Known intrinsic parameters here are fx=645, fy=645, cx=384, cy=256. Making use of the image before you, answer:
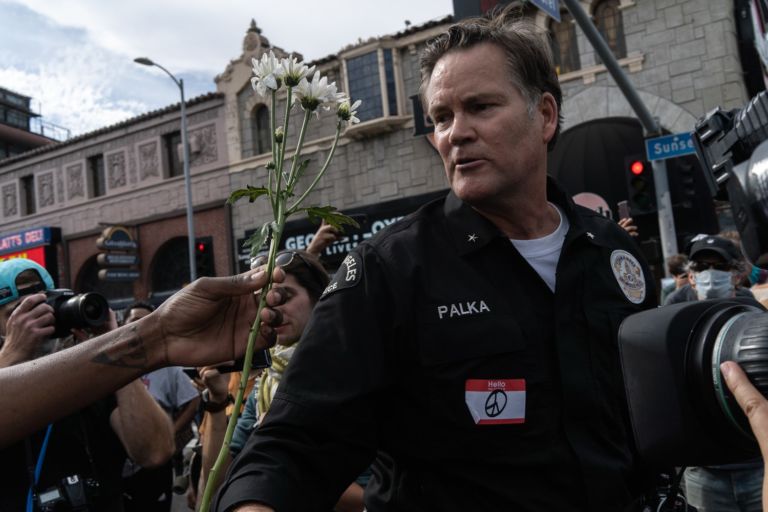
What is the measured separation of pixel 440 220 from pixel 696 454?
1017 mm

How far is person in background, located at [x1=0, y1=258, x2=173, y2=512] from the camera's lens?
227 cm

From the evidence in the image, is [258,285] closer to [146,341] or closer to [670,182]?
[146,341]

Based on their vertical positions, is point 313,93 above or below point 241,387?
above

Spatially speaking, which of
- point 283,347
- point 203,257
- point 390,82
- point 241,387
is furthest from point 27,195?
point 241,387

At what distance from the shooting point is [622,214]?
6879mm

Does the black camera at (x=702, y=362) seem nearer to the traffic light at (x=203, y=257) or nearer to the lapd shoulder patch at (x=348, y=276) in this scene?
the lapd shoulder patch at (x=348, y=276)

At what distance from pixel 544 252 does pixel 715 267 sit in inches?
125

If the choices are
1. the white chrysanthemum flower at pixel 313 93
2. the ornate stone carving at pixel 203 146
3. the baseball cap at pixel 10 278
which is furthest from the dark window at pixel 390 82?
the white chrysanthemum flower at pixel 313 93

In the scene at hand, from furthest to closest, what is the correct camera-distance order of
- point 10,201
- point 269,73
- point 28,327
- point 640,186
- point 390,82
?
1. point 10,201
2. point 390,82
3. point 640,186
4. point 28,327
5. point 269,73

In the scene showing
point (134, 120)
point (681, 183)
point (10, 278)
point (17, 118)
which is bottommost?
point (10, 278)

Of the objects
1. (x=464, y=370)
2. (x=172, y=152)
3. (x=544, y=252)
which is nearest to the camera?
(x=464, y=370)

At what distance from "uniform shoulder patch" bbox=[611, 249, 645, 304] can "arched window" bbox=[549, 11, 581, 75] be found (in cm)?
1288

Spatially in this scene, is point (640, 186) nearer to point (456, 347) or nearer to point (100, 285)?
point (456, 347)

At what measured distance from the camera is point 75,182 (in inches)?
882
